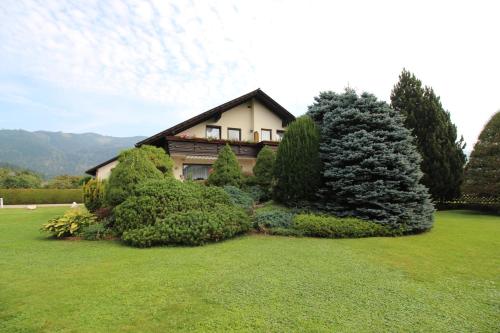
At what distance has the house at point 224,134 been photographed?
750 inches

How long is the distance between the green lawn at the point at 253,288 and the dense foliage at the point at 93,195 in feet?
17.4

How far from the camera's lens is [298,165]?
10422 mm

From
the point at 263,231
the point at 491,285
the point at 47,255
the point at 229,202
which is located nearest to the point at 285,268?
the point at 491,285

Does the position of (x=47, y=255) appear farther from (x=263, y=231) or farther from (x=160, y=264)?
(x=263, y=231)

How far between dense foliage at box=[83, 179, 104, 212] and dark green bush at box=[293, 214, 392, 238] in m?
8.32

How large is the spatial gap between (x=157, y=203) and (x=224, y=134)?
13.8 metres

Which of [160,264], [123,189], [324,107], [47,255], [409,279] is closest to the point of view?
[409,279]

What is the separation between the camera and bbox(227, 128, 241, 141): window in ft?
71.2

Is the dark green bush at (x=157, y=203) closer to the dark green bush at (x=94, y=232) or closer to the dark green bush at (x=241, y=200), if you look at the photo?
the dark green bush at (x=94, y=232)

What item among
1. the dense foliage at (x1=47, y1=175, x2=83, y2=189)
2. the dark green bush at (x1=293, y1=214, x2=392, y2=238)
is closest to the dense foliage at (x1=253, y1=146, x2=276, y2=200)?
the dark green bush at (x1=293, y1=214, x2=392, y2=238)

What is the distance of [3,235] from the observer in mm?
9008

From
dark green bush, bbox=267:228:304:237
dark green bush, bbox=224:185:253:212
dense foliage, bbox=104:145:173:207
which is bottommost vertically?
dark green bush, bbox=267:228:304:237

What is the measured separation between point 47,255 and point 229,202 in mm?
4765

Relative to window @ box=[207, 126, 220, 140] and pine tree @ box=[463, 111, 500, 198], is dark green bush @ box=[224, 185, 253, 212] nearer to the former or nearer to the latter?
window @ box=[207, 126, 220, 140]
